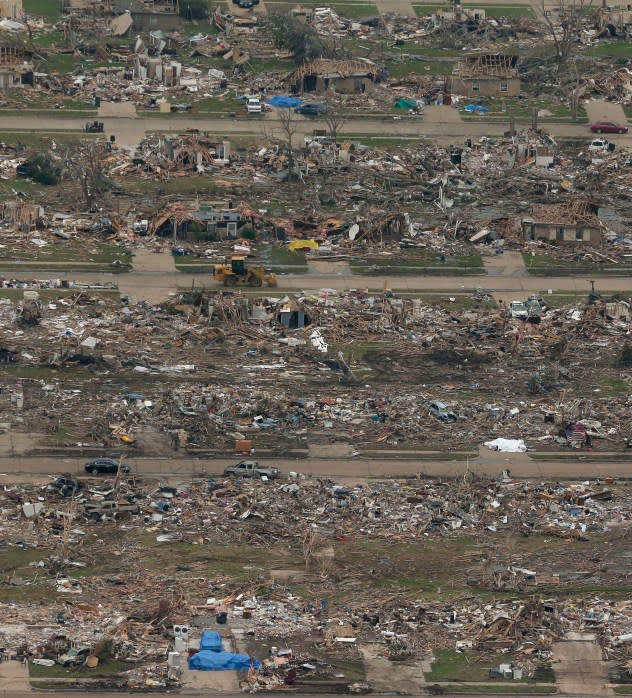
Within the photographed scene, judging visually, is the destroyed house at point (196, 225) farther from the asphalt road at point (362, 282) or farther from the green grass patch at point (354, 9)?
the green grass patch at point (354, 9)

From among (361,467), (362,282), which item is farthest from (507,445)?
(362,282)

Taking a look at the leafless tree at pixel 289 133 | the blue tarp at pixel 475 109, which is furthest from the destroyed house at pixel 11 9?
the blue tarp at pixel 475 109

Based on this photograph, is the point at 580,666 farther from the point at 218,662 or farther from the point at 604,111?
the point at 604,111

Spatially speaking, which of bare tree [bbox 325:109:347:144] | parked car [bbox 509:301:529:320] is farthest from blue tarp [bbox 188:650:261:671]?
bare tree [bbox 325:109:347:144]

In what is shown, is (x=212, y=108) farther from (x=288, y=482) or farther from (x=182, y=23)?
(x=288, y=482)

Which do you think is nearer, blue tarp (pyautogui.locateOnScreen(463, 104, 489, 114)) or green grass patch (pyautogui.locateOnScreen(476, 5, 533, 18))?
blue tarp (pyautogui.locateOnScreen(463, 104, 489, 114))

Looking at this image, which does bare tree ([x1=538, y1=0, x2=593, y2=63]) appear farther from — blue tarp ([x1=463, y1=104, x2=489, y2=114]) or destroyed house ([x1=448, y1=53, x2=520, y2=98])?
blue tarp ([x1=463, y1=104, x2=489, y2=114])

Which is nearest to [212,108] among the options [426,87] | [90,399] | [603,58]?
[426,87]
